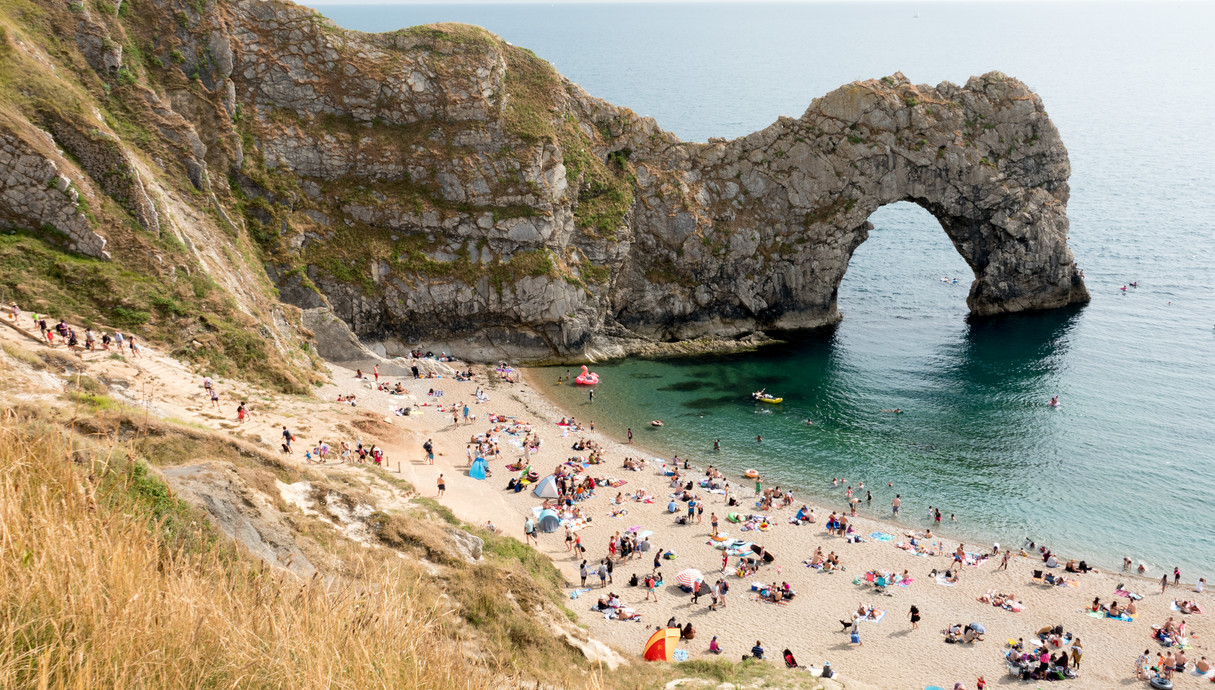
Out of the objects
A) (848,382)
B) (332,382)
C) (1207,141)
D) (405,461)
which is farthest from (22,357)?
(1207,141)

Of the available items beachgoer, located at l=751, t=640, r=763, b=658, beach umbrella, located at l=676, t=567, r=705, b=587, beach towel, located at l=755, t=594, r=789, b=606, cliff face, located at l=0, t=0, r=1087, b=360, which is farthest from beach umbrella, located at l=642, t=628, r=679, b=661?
cliff face, located at l=0, t=0, r=1087, b=360

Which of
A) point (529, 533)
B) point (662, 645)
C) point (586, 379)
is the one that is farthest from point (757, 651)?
point (586, 379)

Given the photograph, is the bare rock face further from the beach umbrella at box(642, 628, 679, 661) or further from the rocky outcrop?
the beach umbrella at box(642, 628, 679, 661)

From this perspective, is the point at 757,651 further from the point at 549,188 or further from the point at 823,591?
the point at 549,188

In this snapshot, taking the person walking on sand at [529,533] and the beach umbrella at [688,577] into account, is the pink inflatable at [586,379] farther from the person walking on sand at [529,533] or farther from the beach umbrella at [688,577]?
the beach umbrella at [688,577]

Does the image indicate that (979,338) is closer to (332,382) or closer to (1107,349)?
(1107,349)
